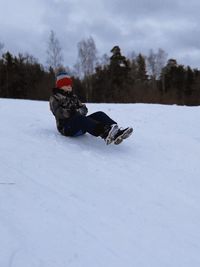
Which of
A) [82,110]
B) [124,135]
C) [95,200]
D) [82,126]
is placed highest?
[82,110]

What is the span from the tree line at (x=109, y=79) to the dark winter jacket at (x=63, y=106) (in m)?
27.1

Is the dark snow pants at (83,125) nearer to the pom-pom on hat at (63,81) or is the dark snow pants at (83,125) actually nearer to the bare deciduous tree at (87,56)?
the pom-pom on hat at (63,81)

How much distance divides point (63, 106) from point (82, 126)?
0.46 metres

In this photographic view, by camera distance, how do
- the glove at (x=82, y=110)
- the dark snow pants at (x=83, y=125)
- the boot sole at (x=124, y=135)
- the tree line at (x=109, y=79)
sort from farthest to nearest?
1. the tree line at (x=109, y=79)
2. the glove at (x=82, y=110)
3. the dark snow pants at (x=83, y=125)
4. the boot sole at (x=124, y=135)

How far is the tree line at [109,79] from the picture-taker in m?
36.1

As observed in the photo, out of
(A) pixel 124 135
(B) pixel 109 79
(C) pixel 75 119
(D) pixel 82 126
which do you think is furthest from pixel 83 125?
(B) pixel 109 79

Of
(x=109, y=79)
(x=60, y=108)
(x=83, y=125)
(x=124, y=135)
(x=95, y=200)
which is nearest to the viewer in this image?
(x=95, y=200)

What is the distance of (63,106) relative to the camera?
6270 millimetres

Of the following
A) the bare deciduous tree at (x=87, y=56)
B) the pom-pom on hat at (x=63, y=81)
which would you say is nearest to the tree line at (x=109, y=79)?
the bare deciduous tree at (x=87, y=56)

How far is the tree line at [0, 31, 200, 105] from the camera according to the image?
1422 inches

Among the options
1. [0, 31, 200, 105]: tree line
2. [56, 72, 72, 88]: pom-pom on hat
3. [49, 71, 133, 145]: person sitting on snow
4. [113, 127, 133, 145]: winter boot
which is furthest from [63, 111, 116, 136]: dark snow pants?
[0, 31, 200, 105]: tree line

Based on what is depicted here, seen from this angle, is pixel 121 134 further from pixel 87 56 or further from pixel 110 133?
pixel 87 56

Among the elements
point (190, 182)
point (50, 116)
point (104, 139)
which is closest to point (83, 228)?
point (190, 182)

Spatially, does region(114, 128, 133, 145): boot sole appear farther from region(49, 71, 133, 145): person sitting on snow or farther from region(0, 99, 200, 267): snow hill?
region(0, 99, 200, 267): snow hill
